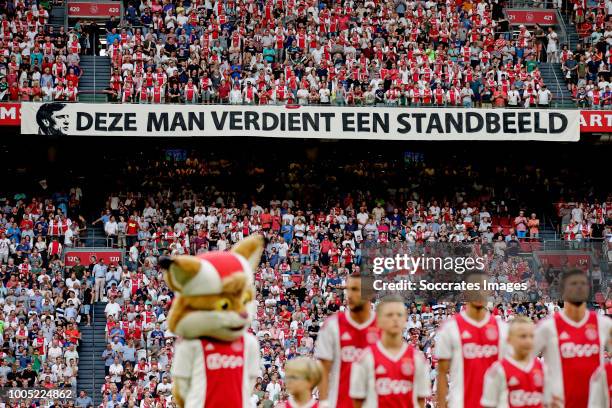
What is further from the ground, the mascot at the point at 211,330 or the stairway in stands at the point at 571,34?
the stairway in stands at the point at 571,34

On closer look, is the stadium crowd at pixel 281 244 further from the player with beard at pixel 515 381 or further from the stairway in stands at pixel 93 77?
the player with beard at pixel 515 381

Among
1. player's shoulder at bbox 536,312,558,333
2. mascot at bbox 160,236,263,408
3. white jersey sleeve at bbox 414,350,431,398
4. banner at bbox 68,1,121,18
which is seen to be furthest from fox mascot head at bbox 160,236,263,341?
banner at bbox 68,1,121,18

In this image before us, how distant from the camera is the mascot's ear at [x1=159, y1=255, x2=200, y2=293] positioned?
31.0 feet

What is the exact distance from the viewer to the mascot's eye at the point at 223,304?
9758mm

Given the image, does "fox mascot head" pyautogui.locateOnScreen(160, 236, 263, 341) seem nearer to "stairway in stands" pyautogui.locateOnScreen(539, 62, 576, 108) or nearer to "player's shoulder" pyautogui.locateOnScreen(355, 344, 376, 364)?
"player's shoulder" pyautogui.locateOnScreen(355, 344, 376, 364)

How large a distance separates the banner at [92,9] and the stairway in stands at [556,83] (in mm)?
9500

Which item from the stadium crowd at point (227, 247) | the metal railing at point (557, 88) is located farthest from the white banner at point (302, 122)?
the stadium crowd at point (227, 247)

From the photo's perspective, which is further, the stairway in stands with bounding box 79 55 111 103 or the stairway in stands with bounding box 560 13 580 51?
the stairway in stands with bounding box 560 13 580 51

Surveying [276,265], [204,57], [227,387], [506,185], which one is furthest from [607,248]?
[227,387]

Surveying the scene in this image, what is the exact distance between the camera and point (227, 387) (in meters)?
9.88

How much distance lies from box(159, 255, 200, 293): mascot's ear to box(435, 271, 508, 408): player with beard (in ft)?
7.57

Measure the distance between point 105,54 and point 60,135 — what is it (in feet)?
11.4

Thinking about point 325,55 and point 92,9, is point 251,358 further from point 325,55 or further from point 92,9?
point 92,9

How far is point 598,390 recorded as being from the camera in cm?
1022
